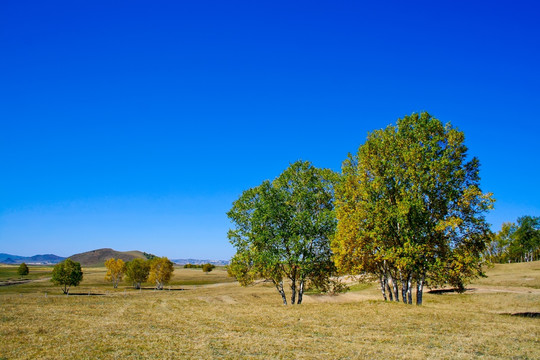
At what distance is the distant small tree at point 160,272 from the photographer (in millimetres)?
126000

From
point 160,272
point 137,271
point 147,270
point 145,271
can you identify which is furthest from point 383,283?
point 147,270

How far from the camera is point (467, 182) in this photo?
108 feet

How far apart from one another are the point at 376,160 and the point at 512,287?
152 feet

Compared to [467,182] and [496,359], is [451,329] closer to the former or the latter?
[496,359]

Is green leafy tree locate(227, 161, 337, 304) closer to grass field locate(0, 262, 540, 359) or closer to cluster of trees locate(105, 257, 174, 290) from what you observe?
grass field locate(0, 262, 540, 359)

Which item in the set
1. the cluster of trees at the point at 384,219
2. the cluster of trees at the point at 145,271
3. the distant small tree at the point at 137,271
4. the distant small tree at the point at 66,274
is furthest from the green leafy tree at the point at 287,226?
the distant small tree at the point at 137,271

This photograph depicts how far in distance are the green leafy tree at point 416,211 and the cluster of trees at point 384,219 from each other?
0.09 m

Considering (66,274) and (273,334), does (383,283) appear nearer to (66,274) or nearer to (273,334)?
(273,334)

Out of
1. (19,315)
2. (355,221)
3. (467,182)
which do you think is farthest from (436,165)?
(19,315)

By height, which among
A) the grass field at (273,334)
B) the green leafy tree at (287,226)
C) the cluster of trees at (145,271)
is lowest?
the cluster of trees at (145,271)

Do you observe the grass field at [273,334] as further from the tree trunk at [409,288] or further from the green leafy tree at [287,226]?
the green leafy tree at [287,226]

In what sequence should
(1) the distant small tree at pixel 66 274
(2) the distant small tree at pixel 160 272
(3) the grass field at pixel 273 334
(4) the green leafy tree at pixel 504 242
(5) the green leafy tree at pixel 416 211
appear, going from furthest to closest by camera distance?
(4) the green leafy tree at pixel 504 242 < (2) the distant small tree at pixel 160 272 < (1) the distant small tree at pixel 66 274 < (5) the green leafy tree at pixel 416 211 < (3) the grass field at pixel 273 334

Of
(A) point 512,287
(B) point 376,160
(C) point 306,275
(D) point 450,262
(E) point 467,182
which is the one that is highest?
(B) point 376,160

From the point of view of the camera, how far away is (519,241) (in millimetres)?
134125
